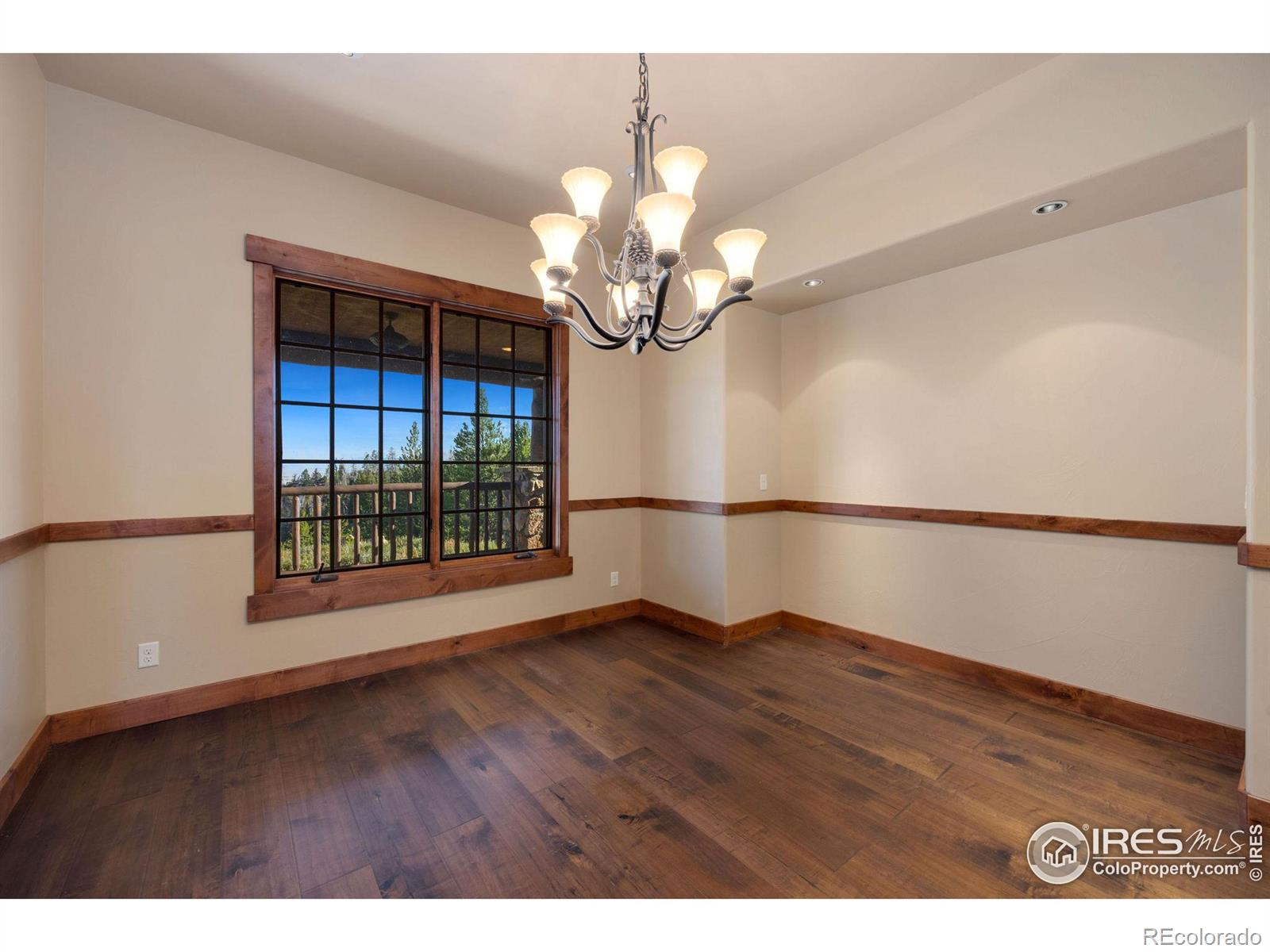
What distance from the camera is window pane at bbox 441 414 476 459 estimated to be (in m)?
3.48

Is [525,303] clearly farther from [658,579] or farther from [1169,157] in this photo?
[1169,157]

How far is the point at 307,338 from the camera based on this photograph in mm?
3021

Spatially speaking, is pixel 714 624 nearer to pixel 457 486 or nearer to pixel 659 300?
pixel 457 486

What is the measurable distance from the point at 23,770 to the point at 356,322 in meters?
2.40

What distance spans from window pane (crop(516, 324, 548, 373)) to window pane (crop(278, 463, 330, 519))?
1.44 m

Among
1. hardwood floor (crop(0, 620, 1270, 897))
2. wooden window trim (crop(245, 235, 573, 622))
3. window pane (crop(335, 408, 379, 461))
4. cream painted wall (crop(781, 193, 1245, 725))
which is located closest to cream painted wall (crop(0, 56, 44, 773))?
hardwood floor (crop(0, 620, 1270, 897))

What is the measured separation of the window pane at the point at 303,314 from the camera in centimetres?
294

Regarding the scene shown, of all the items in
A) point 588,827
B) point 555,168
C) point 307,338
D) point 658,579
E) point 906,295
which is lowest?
point 588,827

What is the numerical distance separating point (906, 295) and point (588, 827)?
129 inches

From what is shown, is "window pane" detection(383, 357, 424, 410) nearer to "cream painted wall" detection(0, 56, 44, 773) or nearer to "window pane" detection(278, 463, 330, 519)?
"window pane" detection(278, 463, 330, 519)

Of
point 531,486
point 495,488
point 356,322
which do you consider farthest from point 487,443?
point 356,322

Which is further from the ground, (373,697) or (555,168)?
(555,168)

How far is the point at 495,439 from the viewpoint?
3.72m

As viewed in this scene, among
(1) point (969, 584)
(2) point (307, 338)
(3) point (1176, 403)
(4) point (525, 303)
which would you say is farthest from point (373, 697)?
(3) point (1176, 403)
